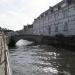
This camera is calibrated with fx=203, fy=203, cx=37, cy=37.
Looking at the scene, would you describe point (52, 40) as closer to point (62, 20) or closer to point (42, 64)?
point (62, 20)

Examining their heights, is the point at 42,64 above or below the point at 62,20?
below

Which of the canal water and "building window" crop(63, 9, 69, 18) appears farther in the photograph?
"building window" crop(63, 9, 69, 18)

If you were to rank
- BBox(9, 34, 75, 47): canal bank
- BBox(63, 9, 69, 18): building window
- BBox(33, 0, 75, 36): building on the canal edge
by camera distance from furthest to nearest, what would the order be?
1. BBox(63, 9, 69, 18): building window
2. BBox(33, 0, 75, 36): building on the canal edge
3. BBox(9, 34, 75, 47): canal bank

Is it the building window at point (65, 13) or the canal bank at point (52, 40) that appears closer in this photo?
the canal bank at point (52, 40)

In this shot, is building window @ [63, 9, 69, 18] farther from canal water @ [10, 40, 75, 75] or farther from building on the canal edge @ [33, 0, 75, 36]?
canal water @ [10, 40, 75, 75]

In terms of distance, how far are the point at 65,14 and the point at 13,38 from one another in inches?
660

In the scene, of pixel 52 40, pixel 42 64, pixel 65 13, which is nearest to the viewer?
pixel 42 64

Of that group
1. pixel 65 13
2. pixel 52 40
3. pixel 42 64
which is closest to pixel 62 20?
pixel 65 13

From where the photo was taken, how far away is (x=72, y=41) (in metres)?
46.8

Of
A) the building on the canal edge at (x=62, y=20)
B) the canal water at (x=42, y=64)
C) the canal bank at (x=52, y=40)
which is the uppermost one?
the building on the canal edge at (x=62, y=20)

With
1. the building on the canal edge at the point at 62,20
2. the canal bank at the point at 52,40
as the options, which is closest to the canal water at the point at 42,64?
the canal bank at the point at 52,40

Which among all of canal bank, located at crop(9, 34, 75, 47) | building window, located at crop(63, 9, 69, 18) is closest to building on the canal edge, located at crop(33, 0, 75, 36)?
building window, located at crop(63, 9, 69, 18)

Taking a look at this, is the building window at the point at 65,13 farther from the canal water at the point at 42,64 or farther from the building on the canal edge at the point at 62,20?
the canal water at the point at 42,64

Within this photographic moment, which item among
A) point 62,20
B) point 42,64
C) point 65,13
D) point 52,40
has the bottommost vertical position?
point 42,64
